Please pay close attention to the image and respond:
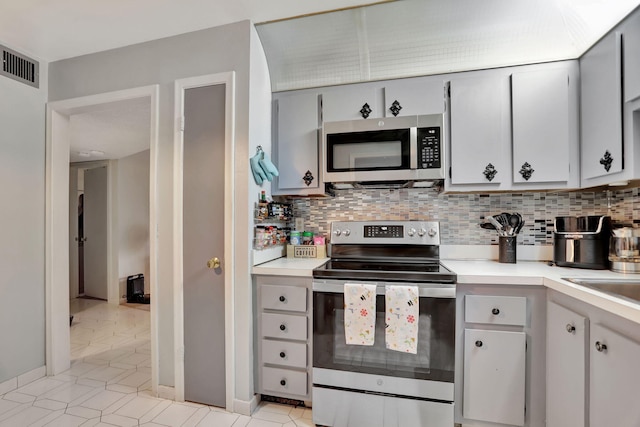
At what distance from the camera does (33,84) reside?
6.96 feet

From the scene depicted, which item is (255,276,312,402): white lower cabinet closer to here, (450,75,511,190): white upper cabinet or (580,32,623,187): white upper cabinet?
(450,75,511,190): white upper cabinet

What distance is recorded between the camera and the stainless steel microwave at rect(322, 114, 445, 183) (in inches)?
72.6

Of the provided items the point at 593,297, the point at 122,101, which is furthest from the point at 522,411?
the point at 122,101

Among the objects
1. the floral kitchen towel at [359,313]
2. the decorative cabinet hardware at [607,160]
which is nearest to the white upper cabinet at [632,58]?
the decorative cabinet hardware at [607,160]

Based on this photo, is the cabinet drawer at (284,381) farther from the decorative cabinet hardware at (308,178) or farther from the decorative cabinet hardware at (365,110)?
the decorative cabinet hardware at (365,110)

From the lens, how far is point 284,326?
5.71 ft

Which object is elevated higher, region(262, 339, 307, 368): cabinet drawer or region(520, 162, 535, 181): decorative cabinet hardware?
region(520, 162, 535, 181): decorative cabinet hardware

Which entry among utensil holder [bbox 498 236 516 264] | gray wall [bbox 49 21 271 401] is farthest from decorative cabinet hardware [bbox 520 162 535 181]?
gray wall [bbox 49 21 271 401]

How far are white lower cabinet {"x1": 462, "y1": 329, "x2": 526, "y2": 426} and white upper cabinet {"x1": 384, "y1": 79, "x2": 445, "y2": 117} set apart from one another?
1381 millimetres

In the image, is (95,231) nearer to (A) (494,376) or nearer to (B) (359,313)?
(B) (359,313)

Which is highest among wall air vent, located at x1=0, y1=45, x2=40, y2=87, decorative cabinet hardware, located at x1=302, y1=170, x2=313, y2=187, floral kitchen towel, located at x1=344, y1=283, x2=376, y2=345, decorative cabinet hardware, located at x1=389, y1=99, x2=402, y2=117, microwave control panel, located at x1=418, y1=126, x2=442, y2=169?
wall air vent, located at x1=0, y1=45, x2=40, y2=87

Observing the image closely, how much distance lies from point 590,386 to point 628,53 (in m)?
1.53

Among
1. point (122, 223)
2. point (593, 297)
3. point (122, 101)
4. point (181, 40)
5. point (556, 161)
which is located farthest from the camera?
point (122, 223)

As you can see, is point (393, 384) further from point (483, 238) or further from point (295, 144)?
point (295, 144)
